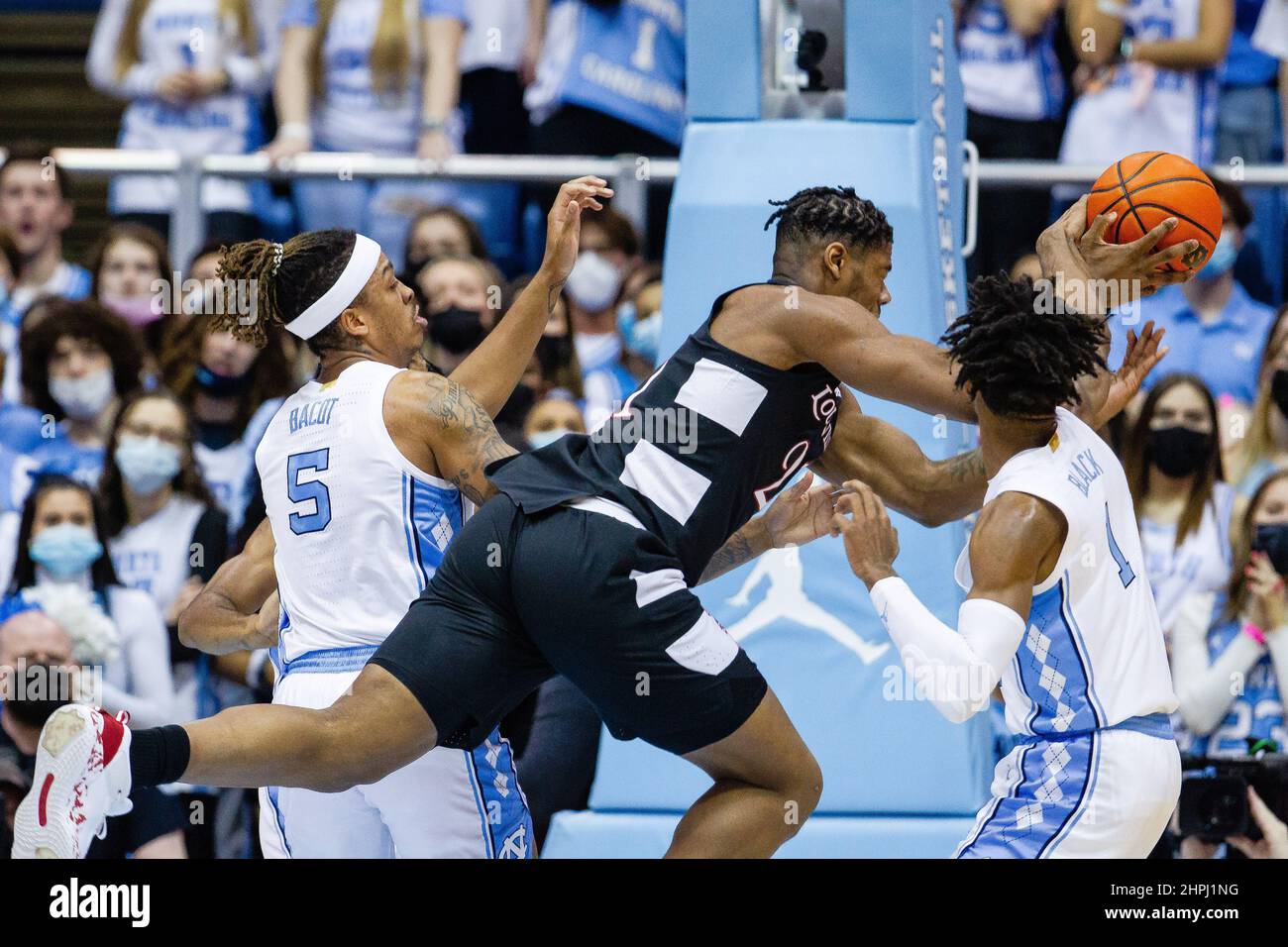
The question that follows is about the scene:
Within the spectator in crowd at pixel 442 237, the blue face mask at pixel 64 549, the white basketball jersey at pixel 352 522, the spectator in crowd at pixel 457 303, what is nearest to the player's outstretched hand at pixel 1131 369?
the white basketball jersey at pixel 352 522

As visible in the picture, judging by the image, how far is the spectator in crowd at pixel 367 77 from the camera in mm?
8133

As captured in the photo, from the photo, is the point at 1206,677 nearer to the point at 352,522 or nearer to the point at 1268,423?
the point at 1268,423

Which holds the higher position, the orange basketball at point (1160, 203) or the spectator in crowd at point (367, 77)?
the spectator in crowd at point (367, 77)

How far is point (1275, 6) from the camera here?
26.0 ft

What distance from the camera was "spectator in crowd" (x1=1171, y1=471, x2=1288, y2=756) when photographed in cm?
629

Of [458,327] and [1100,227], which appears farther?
[458,327]

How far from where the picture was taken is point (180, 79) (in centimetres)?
824

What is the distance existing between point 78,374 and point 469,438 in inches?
135

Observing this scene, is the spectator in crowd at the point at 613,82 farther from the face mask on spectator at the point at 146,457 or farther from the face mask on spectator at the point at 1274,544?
the face mask on spectator at the point at 1274,544

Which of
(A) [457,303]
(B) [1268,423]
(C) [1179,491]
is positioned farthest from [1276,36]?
(A) [457,303]

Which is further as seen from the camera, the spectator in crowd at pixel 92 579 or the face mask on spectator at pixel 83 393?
the face mask on spectator at pixel 83 393

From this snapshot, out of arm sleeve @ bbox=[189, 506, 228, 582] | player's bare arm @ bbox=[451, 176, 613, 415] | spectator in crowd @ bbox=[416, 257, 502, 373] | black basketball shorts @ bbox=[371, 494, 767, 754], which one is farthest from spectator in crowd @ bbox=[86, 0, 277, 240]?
black basketball shorts @ bbox=[371, 494, 767, 754]

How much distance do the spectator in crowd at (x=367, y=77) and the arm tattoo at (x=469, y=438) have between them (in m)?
3.76

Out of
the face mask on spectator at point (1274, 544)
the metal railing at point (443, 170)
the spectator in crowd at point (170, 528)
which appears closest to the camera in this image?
the face mask on spectator at point (1274, 544)
